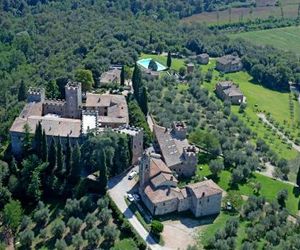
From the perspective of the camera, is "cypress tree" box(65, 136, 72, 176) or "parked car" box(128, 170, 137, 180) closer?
"cypress tree" box(65, 136, 72, 176)

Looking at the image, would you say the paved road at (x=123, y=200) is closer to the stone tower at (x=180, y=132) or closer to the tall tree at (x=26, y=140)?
the stone tower at (x=180, y=132)

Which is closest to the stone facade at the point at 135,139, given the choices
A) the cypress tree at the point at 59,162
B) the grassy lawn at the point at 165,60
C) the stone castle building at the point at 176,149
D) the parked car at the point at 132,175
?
the parked car at the point at 132,175

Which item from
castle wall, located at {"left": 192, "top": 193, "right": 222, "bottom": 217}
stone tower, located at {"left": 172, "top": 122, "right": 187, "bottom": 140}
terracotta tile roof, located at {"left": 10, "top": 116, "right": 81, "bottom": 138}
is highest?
terracotta tile roof, located at {"left": 10, "top": 116, "right": 81, "bottom": 138}

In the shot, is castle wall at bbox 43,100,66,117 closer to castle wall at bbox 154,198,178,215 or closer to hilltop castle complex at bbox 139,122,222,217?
hilltop castle complex at bbox 139,122,222,217

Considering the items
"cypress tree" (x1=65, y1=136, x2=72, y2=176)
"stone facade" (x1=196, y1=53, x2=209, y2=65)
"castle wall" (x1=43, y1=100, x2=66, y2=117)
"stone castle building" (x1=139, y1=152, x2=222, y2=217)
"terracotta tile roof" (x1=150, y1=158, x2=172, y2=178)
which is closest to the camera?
"stone castle building" (x1=139, y1=152, x2=222, y2=217)

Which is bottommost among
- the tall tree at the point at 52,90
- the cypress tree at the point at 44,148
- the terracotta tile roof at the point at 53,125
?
the cypress tree at the point at 44,148

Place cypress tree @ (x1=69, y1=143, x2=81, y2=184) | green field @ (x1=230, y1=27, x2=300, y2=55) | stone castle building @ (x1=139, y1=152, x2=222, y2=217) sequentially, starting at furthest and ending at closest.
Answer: green field @ (x1=230, y1=27, x2=300, y2=55) < cypress tree @ (x1=69, y1=143, x2=81, y2=184) < stone castle building @ (x1=139, y1=152, x2=222, y2=217)

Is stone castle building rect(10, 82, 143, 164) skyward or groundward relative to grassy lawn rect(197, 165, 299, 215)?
skyward

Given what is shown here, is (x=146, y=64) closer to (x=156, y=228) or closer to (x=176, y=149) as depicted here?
(x=176, y=149)

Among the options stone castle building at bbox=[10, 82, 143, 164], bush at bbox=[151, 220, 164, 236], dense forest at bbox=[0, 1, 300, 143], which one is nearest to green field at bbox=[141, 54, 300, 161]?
dense forest at bbox=[0, 1, 300, 143]
